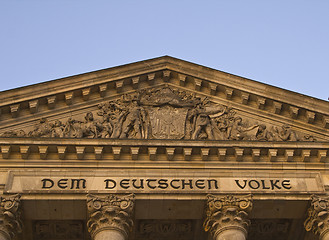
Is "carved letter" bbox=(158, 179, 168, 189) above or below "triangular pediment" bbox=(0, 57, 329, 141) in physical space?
below

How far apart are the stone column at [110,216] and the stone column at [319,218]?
19.6ft

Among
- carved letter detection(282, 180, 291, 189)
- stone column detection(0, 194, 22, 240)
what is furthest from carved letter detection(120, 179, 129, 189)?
carved letter detection(282, 180, 291, 189)

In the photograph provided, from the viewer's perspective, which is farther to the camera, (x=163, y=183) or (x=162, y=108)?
(x=162, y=108)

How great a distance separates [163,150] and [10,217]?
18.4 ft

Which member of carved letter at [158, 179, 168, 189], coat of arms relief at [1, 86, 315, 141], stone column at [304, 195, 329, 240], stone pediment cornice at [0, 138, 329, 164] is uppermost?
coat of arms relief at [1, 86, 315, 141]

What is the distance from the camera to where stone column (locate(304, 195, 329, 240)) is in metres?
19.6

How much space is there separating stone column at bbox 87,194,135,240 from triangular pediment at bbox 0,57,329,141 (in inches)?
115

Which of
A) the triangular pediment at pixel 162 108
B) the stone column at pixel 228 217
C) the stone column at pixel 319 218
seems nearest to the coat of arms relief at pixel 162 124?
the triangular pediment at pixel 162 108

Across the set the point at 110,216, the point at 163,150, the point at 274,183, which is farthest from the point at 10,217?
the point at 274,183

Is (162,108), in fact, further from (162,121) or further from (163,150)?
(163,150)

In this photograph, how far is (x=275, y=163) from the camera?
840 inches

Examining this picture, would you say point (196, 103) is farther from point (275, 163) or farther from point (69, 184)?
point (69, 184)

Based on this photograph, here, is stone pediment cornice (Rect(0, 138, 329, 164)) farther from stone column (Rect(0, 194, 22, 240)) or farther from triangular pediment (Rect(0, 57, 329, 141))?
stone column (Rect(0, 194, 22, 240))

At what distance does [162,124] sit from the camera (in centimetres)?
2255
